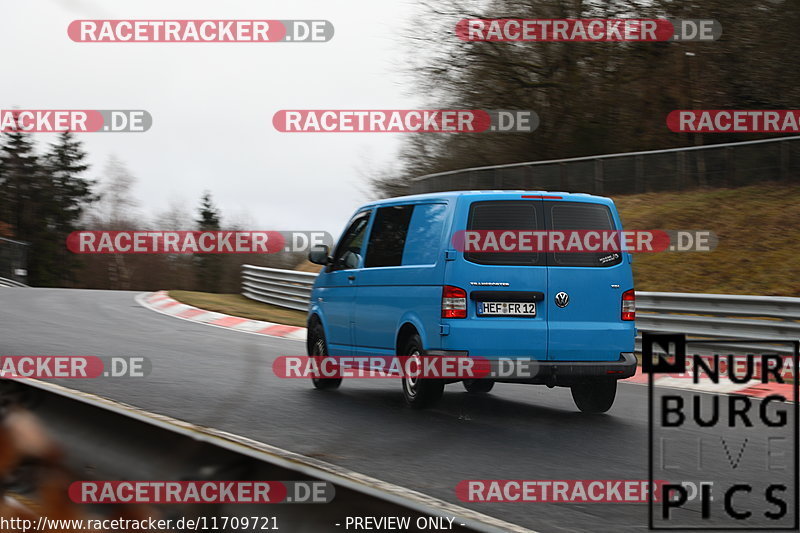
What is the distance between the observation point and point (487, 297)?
886 cm

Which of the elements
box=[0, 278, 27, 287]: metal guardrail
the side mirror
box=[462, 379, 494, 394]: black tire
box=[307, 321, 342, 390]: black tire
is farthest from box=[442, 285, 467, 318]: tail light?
box=[0, 278, 27, 287]: metal guardrail

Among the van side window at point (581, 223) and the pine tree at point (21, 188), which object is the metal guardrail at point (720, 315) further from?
the pine tree at point (21, 188)

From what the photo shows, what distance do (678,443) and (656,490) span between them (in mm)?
713

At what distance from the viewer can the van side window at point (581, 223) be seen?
9172 millimetres

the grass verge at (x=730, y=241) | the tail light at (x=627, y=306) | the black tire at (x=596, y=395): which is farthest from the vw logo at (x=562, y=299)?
the grass verge at (x=730, y=241)

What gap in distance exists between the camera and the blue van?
8836mm

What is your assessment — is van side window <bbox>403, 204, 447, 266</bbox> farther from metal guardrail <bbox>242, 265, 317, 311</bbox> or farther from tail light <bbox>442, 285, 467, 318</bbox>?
metal guardrail <bbox>242, 265, 317, 311</bbox>

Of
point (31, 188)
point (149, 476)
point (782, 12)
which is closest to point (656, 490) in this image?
point (149, 476)

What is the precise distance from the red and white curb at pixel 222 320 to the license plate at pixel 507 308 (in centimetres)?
913

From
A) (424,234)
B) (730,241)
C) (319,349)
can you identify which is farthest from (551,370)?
(730,241)

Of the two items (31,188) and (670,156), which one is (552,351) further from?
(31,188)

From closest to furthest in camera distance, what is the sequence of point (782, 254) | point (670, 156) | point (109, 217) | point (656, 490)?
point (656, 490) → point (782, 254) → point (670, 156) → point (109, 217)

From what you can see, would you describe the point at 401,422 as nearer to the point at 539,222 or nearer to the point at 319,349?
the point at 539,222

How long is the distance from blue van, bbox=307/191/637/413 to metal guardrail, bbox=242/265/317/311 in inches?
519
